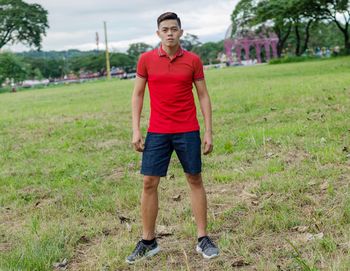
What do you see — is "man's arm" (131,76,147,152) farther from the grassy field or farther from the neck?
the grassy field

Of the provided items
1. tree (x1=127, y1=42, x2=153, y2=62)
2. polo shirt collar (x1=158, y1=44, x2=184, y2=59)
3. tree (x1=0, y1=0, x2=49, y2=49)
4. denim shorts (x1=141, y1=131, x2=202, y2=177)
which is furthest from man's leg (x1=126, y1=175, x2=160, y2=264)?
tree (x1=127, y1=42, x2=153, y2=62)

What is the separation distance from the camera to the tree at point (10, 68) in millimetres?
72312

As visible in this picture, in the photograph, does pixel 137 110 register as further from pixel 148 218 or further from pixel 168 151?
pixel 148 218

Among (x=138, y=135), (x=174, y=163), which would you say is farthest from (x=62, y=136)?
(x=138, y=135)

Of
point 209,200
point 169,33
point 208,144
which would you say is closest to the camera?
point 169,33

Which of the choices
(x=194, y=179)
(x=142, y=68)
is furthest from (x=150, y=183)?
(x=142, y=68)

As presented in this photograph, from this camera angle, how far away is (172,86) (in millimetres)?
3766

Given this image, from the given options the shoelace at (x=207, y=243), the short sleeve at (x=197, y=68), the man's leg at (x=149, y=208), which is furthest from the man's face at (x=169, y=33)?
the shoelace at (x=207, y=243)

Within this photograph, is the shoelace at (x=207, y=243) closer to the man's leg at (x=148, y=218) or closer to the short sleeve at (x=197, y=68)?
the man's leg at (x=148, y=218)

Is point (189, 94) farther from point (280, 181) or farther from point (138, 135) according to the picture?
point (280, 181)

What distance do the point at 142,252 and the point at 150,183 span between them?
0.56 meters

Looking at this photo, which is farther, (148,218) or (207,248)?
(148,218)

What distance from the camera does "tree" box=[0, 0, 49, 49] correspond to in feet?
217

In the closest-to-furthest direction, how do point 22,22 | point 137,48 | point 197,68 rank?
point 197,68
point 22,22
point 137,48
